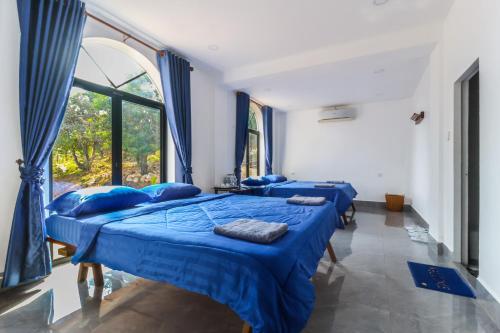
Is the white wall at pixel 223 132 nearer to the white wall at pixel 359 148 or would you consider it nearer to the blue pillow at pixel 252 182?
the blue pillow at pixel 252 182

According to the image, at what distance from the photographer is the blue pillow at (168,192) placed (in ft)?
9.42

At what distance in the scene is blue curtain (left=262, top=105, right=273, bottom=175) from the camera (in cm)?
654

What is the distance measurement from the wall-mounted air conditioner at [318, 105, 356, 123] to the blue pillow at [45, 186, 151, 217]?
5459 millimetres

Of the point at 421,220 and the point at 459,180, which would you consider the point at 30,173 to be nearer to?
the point at 459,180

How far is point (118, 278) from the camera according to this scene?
2334mm

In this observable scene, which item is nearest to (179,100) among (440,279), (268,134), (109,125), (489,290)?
(109,125)

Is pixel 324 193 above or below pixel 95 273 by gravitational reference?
above

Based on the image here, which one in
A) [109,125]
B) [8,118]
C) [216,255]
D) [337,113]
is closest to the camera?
[216,255]

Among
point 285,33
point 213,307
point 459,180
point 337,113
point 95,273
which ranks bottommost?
point 213,307

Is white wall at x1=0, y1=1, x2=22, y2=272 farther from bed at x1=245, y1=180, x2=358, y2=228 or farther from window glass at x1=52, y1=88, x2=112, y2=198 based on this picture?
bed at x1=245, y1=180, x2=358, y2=228

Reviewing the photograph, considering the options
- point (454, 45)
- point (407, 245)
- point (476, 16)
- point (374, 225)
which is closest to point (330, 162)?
point (374, 225)

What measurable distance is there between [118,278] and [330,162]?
585cm

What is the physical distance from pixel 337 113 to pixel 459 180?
415 centimetres

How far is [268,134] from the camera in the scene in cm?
663
